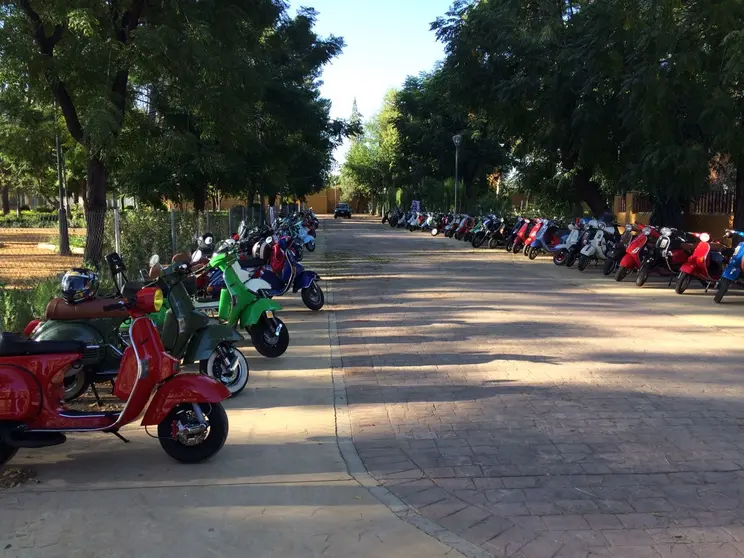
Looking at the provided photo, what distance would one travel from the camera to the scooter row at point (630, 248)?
1235cm

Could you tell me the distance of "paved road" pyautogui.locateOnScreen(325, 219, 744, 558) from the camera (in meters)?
3.85

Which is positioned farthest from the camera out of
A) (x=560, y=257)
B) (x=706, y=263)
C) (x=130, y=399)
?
(x=560, y=257)

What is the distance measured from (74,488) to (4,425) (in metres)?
0.63

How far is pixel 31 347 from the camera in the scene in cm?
461

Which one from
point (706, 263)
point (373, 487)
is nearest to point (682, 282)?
point (706, 263)

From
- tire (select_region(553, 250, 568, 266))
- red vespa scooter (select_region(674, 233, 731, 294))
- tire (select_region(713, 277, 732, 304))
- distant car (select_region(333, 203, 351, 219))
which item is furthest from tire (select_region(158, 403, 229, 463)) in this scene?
distant car (select_region(333, 203, 351, 219))

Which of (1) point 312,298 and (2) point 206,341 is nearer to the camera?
(2) point 206,341

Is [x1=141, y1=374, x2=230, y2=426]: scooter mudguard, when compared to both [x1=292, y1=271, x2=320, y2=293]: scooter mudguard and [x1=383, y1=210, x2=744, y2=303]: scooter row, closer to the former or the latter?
[x1=292, y1=271, x2=320, y2=293]: scooter mudguard

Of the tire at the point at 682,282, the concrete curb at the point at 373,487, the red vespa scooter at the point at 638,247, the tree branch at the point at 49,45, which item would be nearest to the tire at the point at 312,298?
the concrete curb at the point at 373,487

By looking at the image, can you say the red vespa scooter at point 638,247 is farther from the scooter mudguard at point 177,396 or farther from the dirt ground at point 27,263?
the scooter mudguard at point 177,396

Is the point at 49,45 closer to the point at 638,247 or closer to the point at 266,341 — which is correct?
the point at 266,341

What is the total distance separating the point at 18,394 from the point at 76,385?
1.57 metres

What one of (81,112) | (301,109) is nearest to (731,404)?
(81,112)

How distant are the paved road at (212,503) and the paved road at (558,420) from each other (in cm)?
36
